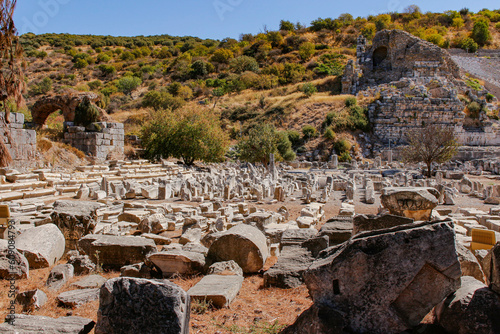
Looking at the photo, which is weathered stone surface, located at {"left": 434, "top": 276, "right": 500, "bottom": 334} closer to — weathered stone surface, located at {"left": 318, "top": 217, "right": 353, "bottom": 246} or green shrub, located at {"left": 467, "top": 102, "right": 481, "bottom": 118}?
weathered stone surface, located at {"left": 318, "top": 217, "right": 353, "bottom": 246}

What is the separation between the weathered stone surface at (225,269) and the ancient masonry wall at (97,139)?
16701mm

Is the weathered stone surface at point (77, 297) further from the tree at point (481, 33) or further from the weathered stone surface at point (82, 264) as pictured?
the tree at point (481, 33)

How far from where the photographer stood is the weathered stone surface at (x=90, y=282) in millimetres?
4406

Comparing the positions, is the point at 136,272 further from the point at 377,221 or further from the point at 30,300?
the point at 377,221

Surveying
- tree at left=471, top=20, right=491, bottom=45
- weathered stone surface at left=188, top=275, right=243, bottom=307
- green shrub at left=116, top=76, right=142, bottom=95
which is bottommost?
weathered stone surface at left=188, top=275, right=243, bottom=307

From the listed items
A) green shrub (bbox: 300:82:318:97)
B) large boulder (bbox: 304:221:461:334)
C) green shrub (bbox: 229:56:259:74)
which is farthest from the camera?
green shrub (bbox: 229:56:259:74)

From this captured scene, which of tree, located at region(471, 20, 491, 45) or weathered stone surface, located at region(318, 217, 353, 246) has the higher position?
tree, located at region(471, 20, 491, 45)

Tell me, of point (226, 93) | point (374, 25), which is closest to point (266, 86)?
point (226, 93)

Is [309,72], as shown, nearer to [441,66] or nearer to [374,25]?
[441,66]

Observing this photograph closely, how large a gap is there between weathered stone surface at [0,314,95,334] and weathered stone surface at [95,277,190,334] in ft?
0.98

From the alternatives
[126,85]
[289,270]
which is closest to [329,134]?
[289,270]

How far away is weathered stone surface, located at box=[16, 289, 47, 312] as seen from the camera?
12.3ft

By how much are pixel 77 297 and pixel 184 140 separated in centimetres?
1825

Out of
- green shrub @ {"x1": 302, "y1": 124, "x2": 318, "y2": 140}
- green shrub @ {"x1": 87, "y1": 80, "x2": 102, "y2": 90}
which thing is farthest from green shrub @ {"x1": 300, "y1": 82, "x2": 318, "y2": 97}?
green shrub @ {"x1": 87, "y1": 80, "x2": 102, "y2": 90}
